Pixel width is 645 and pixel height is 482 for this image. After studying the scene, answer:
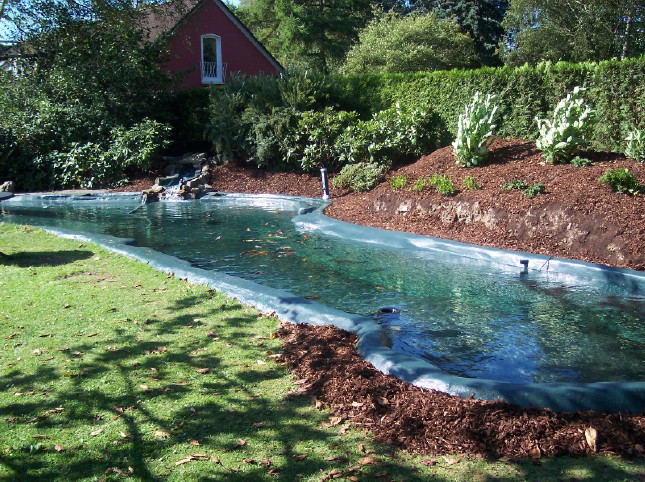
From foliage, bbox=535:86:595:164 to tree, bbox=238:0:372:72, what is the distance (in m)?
23.5

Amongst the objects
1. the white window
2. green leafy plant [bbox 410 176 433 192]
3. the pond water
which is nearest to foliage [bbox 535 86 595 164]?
green leafy plant [bbox 410 176 433 192]

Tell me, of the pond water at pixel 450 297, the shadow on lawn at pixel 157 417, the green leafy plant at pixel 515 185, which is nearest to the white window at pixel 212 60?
the pond water at pixel 450 297

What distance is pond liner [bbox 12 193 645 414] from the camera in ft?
12.3

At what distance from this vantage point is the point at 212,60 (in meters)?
29.6

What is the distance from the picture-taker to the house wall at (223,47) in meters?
27.2

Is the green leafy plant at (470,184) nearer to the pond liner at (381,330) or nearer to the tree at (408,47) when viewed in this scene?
the pond liner at (381,330)

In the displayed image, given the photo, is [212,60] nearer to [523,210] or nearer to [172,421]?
[523,210]

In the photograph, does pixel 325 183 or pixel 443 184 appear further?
pixel 325 183

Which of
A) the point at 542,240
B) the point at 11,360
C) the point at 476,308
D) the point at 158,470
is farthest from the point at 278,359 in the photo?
the point at 542,240

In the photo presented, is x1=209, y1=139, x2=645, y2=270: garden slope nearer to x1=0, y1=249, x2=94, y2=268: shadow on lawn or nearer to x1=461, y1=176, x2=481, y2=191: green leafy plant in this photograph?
x1=461, y1=176, x2=481, y2=191: green leafy plant

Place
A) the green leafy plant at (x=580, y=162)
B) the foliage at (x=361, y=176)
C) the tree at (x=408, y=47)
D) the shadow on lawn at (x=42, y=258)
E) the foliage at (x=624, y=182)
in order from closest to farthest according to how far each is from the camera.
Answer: the shadow on lawn at (x=42, y=258)
the foliage at (x=624, y=182)
the green leafy plant at (x=580, y=162)
the foliage at (x=361, y=176)
the tree at (x=408, y=47)

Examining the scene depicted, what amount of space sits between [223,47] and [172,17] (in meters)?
6.10

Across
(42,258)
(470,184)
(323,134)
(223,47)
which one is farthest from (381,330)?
(223,47)

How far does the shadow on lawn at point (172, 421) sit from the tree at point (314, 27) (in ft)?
96.0
